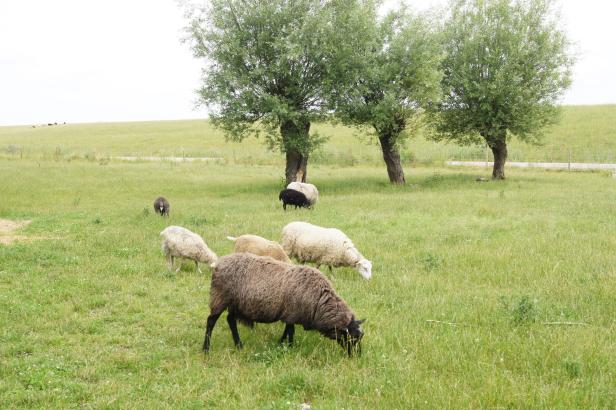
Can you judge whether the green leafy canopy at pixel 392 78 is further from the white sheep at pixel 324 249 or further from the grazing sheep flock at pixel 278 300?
the grazing sheep flock at pixel 278 300

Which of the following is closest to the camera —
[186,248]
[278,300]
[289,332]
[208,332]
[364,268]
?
[278,300]

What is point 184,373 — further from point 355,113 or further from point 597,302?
point 355,113

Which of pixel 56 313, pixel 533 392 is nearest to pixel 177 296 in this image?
pixel 56 313

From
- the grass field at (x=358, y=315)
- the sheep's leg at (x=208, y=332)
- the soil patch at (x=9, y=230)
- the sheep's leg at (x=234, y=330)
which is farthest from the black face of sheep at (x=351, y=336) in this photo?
the soil patch at (x=9, y=230)

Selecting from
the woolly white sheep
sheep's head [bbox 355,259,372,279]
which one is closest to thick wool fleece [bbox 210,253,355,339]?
the woolly white sheep

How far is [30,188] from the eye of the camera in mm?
28266

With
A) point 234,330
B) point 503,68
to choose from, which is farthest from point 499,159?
point 234,330

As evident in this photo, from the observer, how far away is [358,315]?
28.2 ft

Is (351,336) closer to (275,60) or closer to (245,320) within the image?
(245,320)

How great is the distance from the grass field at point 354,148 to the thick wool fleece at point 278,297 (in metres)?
22.4

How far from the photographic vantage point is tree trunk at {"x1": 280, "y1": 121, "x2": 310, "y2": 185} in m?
27.6

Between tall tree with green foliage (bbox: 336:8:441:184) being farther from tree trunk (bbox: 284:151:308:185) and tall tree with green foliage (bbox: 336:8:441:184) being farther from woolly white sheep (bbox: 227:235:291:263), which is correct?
woolly white sheep (bbox: 227:235:291:263)

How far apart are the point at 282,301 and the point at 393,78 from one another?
24435mm

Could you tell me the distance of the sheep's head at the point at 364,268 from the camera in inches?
427
